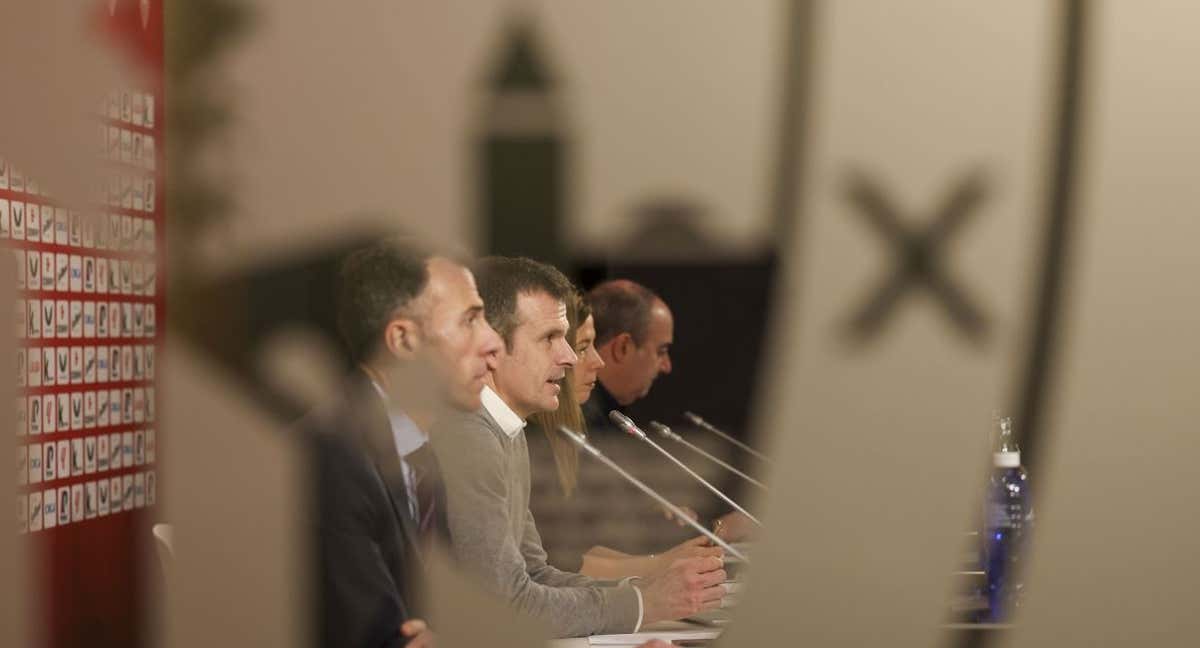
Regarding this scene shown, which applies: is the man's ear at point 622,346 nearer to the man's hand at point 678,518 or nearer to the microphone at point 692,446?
the microphone at point 692,446

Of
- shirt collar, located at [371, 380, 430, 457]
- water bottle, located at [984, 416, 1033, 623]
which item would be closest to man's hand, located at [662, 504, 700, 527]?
shirt collar, located at [371, 380, 430, 457]

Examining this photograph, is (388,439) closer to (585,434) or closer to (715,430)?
(585,434)

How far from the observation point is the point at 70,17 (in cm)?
265

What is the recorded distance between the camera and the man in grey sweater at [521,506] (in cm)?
231

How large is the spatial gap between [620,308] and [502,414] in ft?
1.28

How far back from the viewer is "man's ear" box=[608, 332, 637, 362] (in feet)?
8.73

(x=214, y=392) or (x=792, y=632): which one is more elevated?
(x=214, y=392)

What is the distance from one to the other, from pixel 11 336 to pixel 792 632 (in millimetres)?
1534

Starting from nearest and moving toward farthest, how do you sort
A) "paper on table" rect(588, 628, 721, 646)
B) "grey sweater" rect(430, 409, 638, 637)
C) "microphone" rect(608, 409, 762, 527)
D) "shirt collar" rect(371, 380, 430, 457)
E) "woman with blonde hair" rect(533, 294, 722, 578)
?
"paper on table" rect(588, 628, 721, 646) → "grey sweater" rect(430, 409, 638, 637) → "shirt collar" rect(371, 380, 430, 457) → "woman with blonde hair" rect(533, 294, 722, 578) → "microphone" rect(608, 409, 762, 527)

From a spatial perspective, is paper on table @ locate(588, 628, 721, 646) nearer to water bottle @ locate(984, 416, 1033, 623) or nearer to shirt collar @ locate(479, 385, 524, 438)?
shirt collar @ locate(479, 385, 524, 438)

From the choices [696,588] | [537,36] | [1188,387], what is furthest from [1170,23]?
[696,588]

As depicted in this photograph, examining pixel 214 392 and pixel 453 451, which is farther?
pixel 214 392

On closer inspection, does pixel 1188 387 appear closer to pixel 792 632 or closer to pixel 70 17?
pixel 792 632

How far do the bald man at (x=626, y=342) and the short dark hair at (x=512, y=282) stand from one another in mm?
71
